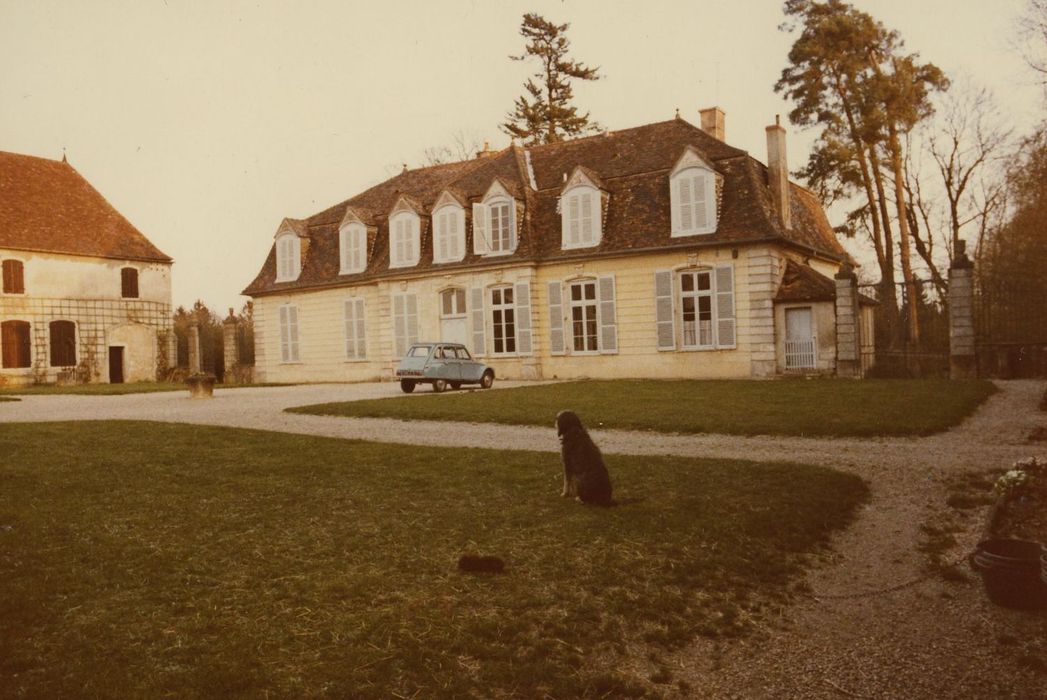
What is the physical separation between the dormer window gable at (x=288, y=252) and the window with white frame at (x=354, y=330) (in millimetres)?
3351

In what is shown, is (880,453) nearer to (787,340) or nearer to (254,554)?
(254,554)

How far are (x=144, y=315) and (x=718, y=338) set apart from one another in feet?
91.9

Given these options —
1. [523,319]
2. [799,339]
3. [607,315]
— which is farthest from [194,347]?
[799,339]

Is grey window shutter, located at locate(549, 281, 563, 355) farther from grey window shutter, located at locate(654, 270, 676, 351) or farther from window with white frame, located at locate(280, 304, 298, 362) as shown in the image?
window with white frame, located at locate(280, 304, 298, 362)

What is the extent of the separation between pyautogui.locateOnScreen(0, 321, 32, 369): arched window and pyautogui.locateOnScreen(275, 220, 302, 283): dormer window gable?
37.4 ft

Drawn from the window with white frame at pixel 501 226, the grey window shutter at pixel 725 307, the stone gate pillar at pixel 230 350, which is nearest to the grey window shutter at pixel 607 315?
the grey window shutter at pixel 725 307

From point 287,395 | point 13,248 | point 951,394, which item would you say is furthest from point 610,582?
point 13,248

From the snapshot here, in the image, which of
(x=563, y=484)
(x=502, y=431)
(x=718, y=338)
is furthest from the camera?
(x=718, y=338)

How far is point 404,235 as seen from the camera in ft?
101

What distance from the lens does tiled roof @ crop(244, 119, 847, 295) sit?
25094 mm

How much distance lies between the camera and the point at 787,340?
24625 millimetres

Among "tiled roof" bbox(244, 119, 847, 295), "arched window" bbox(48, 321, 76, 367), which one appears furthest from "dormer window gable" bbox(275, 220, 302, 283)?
"arched window" bbox(48, 321, 76, 367)

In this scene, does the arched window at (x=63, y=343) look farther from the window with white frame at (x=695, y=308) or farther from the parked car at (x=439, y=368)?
the window with white frame at (x=695, y=308)

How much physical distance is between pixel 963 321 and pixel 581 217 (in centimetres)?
1161
